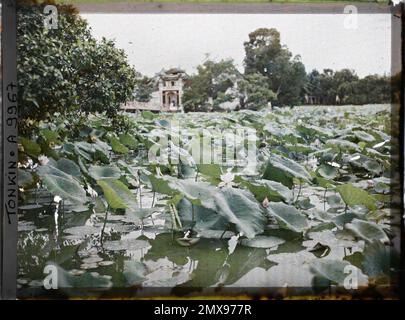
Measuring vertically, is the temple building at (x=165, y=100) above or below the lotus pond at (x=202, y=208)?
above

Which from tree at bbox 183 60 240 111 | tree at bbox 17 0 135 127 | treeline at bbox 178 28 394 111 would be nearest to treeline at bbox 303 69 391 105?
treeline at bbox 178 28 394 111

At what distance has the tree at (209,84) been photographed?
3.20 m

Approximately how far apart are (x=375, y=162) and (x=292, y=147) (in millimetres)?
575

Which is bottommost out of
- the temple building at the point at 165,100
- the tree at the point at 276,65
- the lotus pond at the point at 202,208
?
the lotus pond at the point at 202,208

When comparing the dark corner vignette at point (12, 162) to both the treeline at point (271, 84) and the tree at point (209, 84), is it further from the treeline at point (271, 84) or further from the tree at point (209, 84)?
the tree at point (209, 84)

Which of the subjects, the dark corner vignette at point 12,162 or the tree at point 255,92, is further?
the tree at point 255,92

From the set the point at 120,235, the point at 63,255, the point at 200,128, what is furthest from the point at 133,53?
the point at 63,255

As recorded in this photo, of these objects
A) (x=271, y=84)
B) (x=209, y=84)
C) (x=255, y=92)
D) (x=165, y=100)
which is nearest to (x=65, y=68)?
(x=165, y=100)

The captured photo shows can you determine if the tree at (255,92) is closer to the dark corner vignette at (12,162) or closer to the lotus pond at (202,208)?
the lotus pond at (202,208)

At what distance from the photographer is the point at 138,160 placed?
328 cm

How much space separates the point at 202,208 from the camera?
10.5ft

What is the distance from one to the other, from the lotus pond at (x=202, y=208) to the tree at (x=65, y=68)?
0.13 meters

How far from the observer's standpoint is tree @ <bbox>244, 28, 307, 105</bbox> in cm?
318

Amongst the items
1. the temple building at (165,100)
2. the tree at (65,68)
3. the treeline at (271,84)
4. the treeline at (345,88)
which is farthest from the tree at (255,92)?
the tree at (65,68)
